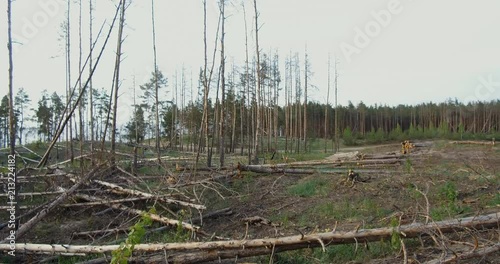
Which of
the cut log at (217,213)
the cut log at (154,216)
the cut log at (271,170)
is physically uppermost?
the cut log at (271,170)

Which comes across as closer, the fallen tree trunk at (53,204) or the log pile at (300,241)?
the log pile at (300,241)

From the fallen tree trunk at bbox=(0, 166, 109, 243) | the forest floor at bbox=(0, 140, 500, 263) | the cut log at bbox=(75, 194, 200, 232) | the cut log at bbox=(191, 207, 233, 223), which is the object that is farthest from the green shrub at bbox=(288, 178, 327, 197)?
the fallen tree trunk at bbox=(0, 166, 109, 243)

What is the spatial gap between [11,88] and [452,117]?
64.0 meters

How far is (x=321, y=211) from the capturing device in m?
7.29

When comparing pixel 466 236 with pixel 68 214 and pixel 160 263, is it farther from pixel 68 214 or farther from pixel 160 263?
pixel 68 214

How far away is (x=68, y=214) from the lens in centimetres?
777

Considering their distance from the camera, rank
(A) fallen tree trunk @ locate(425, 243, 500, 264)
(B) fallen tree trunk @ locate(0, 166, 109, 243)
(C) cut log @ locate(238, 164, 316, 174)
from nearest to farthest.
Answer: (A) fallen tree trunk @ locate(425, 243, 500, 264) → (B) fallen tree trunk @ locate(0, 166, 109, 243) → (C) cut log @ locate(238, 164, 316, 174)

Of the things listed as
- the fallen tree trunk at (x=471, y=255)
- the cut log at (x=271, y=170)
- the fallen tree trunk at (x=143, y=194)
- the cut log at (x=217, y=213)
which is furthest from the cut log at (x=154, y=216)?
the cut log at (x=271, y=170)

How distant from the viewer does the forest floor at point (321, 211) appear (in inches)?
191

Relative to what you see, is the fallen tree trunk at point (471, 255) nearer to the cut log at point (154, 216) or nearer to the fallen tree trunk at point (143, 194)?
the cut log at point (154, 216)

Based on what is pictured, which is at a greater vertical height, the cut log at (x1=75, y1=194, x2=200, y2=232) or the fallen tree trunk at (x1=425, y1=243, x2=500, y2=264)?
the fallen tree trunk at (x1=425, y1=243, x2=500, y2=264)

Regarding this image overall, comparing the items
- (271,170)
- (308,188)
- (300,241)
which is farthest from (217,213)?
(271,170)

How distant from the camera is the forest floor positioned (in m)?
4.85

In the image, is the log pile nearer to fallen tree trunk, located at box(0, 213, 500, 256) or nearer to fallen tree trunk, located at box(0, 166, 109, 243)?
fallen tree trunk, located at box(0, 213, 500, 256)
